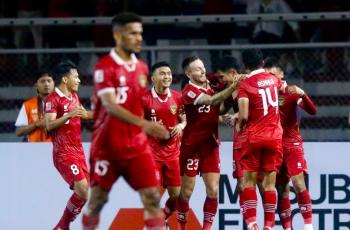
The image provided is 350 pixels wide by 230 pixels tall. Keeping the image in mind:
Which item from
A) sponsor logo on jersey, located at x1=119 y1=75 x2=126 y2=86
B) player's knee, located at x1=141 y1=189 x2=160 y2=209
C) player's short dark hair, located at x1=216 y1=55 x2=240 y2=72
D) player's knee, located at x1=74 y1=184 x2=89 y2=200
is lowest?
player's knee, located at x1=141 y1=189 x2=160 y2=209

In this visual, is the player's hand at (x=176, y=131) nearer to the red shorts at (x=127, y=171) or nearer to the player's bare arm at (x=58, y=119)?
the player's bare arm at (x=58, y=119)

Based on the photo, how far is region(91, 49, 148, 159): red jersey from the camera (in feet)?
39.2

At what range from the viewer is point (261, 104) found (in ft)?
49.0

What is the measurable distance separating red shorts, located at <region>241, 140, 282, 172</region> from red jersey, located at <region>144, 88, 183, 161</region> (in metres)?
1.22

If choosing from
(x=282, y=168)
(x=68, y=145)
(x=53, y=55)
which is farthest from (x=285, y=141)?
(x=53, y=55)

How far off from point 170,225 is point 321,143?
231 cm

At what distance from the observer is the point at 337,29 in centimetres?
1950

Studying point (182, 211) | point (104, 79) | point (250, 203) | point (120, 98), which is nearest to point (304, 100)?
point (250, 203)

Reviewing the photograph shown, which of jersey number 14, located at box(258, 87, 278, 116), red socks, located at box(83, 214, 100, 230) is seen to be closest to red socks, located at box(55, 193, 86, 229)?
jersey number 14, located at box(258, 87, 278, 116)

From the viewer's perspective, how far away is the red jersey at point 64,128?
15.8 m

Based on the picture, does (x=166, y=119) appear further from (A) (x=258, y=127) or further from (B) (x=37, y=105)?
(B) (x=37, y=105)

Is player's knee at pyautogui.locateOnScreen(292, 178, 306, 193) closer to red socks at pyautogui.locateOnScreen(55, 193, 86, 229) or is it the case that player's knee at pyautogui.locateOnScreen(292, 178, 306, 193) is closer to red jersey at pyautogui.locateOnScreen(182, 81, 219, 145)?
red jersey at pyautogui.locateOnScreen(182, 81, 219, 145)

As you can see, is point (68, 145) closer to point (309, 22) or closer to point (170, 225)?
point (170, 225)

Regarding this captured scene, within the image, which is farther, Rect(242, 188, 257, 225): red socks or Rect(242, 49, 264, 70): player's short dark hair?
Rect(242, 188, 257, 225): red socks
